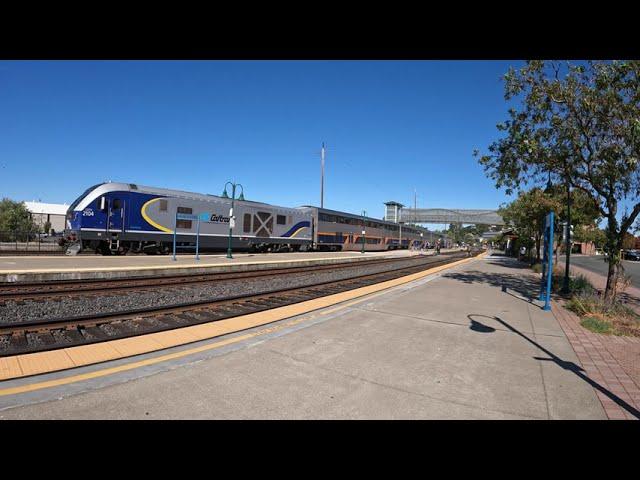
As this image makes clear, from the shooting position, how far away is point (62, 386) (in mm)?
3680

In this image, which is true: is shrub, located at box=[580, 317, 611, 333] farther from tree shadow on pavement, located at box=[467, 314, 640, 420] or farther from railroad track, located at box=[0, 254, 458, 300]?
railroad track, located at box=[0, 254, 458, 300]

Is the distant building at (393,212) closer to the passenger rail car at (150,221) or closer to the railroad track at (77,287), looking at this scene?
the passenger rail car at (150,221)

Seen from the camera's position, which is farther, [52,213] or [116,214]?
[52,213]

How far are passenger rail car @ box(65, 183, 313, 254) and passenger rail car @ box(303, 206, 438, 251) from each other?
9.21 metres

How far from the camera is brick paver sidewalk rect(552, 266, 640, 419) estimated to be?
3.77 meters

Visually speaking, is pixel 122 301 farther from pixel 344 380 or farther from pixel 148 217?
pixel 148 217

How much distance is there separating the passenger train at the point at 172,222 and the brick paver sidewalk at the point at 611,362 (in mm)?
18021

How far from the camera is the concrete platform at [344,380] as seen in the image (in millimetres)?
3332

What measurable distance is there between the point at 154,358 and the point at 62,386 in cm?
110

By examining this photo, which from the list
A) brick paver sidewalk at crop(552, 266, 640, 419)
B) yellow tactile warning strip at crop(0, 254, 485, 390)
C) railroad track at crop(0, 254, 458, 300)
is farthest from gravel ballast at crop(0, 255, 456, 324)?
brick paver sidewalk at crop(552, 266, 640, 419)

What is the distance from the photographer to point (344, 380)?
4117 millimetres

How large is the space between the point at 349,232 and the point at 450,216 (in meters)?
41.0

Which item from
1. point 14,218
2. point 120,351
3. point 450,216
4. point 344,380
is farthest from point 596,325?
point 14,218

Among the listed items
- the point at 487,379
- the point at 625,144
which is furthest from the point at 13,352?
the point at 625,144
